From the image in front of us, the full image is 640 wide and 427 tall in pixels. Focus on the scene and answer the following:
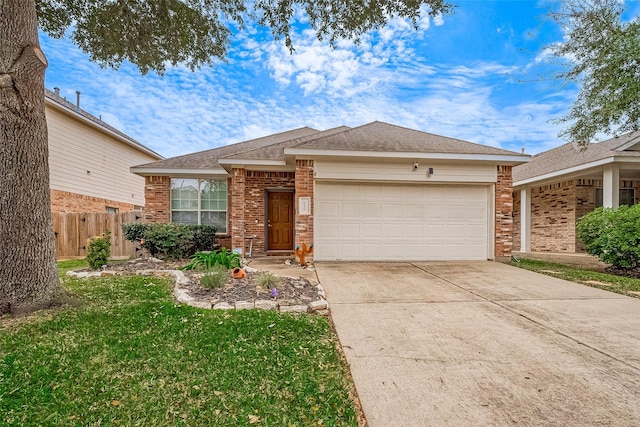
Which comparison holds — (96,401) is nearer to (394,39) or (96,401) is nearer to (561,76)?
(394,39)

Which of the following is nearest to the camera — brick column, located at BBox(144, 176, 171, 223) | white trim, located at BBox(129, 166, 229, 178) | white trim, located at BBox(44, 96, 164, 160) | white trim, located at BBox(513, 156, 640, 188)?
white trim, located at BBox(513, 156, 640, 188)

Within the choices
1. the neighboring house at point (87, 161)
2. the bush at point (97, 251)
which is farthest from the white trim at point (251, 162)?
the neighboring house at point (87, 161)

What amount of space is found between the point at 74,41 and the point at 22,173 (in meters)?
5.69

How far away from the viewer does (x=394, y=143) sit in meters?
8.84

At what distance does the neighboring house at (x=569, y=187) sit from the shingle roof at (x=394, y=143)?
435 centimetres

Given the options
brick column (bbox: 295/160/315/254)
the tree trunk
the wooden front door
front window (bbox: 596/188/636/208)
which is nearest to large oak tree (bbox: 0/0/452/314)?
the tree trunk

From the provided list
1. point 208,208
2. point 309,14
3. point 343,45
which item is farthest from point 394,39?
point 208,208

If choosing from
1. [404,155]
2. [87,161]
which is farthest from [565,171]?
[87,161]

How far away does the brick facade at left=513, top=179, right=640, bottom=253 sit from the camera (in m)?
12.1

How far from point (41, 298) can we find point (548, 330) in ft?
19.6

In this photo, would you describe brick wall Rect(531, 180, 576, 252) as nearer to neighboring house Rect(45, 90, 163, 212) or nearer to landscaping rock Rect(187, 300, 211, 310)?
landscaping rock Rect(187, 300, 211, 310)

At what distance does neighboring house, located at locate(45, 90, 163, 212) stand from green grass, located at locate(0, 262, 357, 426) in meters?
10.5

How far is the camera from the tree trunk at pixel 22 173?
12.4 ft

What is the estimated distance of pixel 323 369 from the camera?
8.79 ft
